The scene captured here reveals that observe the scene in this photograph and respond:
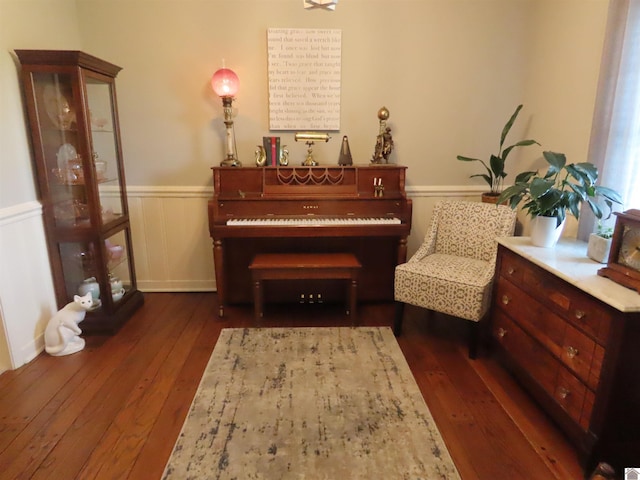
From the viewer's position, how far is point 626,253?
1600 mm

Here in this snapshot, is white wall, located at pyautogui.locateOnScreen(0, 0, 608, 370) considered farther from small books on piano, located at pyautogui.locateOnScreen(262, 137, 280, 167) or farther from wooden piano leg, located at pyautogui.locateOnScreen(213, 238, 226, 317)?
wooden piano leg, located at pyautogui.locateOnScreen(213, 238, 226, 317)

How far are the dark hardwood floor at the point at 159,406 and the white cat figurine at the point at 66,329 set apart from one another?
0.06m

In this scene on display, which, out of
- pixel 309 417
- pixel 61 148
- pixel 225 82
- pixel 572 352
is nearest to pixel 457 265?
pixel 572 352

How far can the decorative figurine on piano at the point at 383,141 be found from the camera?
2.88 meters


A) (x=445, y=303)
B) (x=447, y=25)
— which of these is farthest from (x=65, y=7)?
(x=445, y=303)

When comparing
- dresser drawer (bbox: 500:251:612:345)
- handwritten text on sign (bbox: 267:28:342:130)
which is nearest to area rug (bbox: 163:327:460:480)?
dresser drawer (bbox: 500:251:612:345)

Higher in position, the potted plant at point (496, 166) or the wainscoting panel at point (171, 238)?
the potted plant at point (496, 166)

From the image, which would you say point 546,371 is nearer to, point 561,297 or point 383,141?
point 561,297

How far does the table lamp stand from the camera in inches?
109

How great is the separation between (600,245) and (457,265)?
802 mm

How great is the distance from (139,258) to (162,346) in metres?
1.04

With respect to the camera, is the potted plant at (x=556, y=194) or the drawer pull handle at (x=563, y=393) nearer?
the drawer pull handle at (x=563, y=393)

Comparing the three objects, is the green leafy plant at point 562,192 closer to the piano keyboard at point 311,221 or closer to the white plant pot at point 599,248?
the white plant pot at point 599,248

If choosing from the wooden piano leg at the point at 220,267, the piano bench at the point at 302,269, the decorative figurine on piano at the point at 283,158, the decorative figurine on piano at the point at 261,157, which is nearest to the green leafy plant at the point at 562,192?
the piano bench at the point at 302,269
